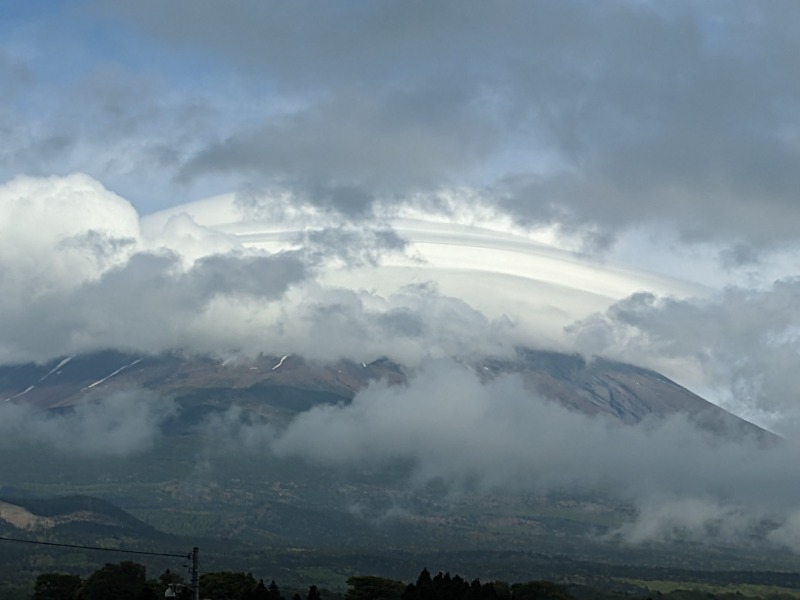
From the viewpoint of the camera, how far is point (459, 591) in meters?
181

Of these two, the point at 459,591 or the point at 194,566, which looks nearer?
the point at 194,566

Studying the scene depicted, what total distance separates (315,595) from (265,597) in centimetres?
1327

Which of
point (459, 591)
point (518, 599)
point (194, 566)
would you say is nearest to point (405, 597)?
point (459, 591)

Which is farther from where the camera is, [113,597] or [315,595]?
[113,597]

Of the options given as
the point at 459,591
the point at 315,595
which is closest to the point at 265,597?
the point at 315,595

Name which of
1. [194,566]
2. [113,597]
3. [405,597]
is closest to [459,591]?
[405,597]

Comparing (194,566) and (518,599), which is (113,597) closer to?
(518,599)

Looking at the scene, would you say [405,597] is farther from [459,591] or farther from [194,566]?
[194,566]

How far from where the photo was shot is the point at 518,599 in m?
199

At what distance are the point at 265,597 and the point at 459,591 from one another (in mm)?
31485

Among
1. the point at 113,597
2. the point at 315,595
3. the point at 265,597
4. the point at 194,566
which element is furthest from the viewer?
the point at 113,597

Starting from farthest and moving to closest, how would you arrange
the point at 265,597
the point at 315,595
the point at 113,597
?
the point at 113,597
the point at 315,595
the point at 265,597

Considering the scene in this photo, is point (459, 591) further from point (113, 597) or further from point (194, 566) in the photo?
point (194, 566)

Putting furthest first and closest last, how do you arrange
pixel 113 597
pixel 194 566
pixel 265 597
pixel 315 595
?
pixel 113 597 < pixel 315 595 < pixel 265 597 < pixel 194 566
